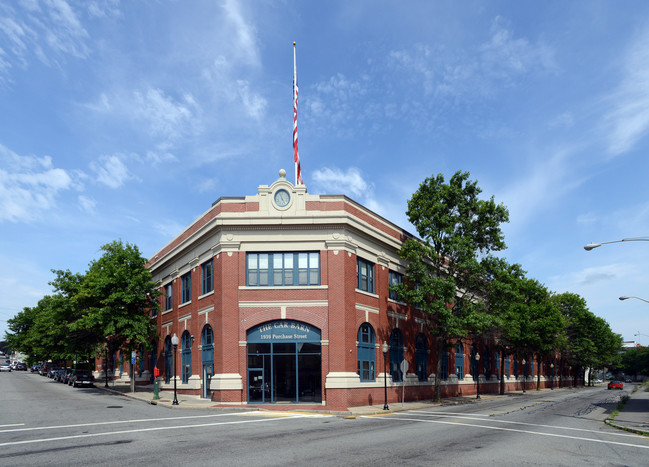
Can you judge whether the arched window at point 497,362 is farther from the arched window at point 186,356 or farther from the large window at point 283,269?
the arched window at point 186,356

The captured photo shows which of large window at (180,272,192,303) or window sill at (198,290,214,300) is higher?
large window at (180,272,192,303)

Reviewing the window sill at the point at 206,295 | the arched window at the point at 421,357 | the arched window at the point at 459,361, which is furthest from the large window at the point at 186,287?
the arched window at the point at 459,361

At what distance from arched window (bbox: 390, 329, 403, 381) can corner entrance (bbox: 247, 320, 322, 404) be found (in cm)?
761

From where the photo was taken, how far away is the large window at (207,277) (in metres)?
35.1

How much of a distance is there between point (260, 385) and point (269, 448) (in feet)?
55.2

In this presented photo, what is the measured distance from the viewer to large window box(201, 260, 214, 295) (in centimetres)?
3506

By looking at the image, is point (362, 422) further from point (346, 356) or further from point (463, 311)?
point (463, 311)

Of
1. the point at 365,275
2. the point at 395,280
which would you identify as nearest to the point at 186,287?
the point at 365,275

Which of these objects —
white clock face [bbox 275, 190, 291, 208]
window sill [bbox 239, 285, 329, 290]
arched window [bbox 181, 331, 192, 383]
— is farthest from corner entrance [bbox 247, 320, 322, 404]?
arched window [bbox 181, 331, 192, 383]

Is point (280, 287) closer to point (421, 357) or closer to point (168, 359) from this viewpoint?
point (421, 357)

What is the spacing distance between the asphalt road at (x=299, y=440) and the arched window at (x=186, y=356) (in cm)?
1154

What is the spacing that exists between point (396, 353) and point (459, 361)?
13876 millimetres

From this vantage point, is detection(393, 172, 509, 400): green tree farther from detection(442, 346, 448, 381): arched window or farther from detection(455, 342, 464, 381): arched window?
detection(455, 342, 464, 381): arched window

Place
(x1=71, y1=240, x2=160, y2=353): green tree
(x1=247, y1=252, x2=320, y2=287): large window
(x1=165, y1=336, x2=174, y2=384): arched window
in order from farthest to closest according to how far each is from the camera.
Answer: (x1=165, y1=336, x2=174, y2=384): arched window, (x1=71, y1=240, x2=160, y2=353): green tree, (x1=247, y1=252, x2=320, y2=287): large window
